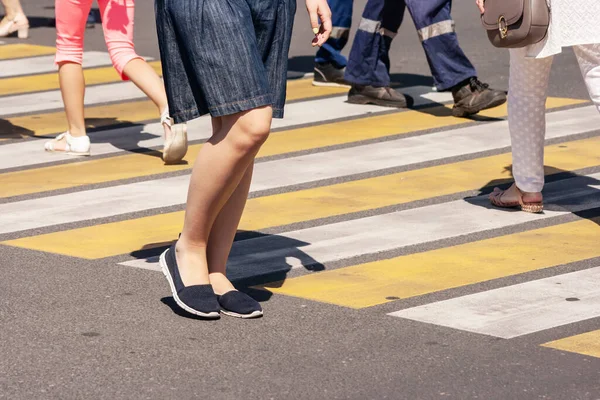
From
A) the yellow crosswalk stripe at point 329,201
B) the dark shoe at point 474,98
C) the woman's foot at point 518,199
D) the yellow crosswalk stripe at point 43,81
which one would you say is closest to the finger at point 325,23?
the yellow crosswalk stripe at point 329,201

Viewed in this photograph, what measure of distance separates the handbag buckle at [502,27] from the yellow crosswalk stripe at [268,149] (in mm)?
2207

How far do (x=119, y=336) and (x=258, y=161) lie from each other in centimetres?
313

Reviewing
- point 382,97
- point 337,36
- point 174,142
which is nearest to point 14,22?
point 337,36

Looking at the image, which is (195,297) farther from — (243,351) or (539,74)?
(539,74)

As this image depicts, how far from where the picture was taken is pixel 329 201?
254 inches

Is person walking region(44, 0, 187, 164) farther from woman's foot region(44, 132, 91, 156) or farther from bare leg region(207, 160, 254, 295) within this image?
bare leg region(207, 160, 254, 295)

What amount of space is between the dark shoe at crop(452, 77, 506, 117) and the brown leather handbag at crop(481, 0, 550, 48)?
2.82 m

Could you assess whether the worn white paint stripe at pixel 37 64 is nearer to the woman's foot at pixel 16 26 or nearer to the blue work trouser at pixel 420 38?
the woman's foot at pixel 16 26

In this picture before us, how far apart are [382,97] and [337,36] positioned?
1.11 m

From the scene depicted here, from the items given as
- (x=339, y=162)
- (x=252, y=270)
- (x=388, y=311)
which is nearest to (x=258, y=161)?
(x=339, y=162)

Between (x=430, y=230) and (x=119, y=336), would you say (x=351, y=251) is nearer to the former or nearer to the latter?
(x=430, y=230)

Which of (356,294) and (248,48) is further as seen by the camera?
(356,294)

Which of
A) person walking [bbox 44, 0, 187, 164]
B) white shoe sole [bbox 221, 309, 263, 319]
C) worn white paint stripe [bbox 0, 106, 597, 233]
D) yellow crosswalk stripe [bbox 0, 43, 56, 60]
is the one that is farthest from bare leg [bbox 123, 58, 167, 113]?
yellow crosswalk stripe [bbox 0, 43, 56, 60]

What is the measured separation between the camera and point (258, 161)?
24.5 feet
